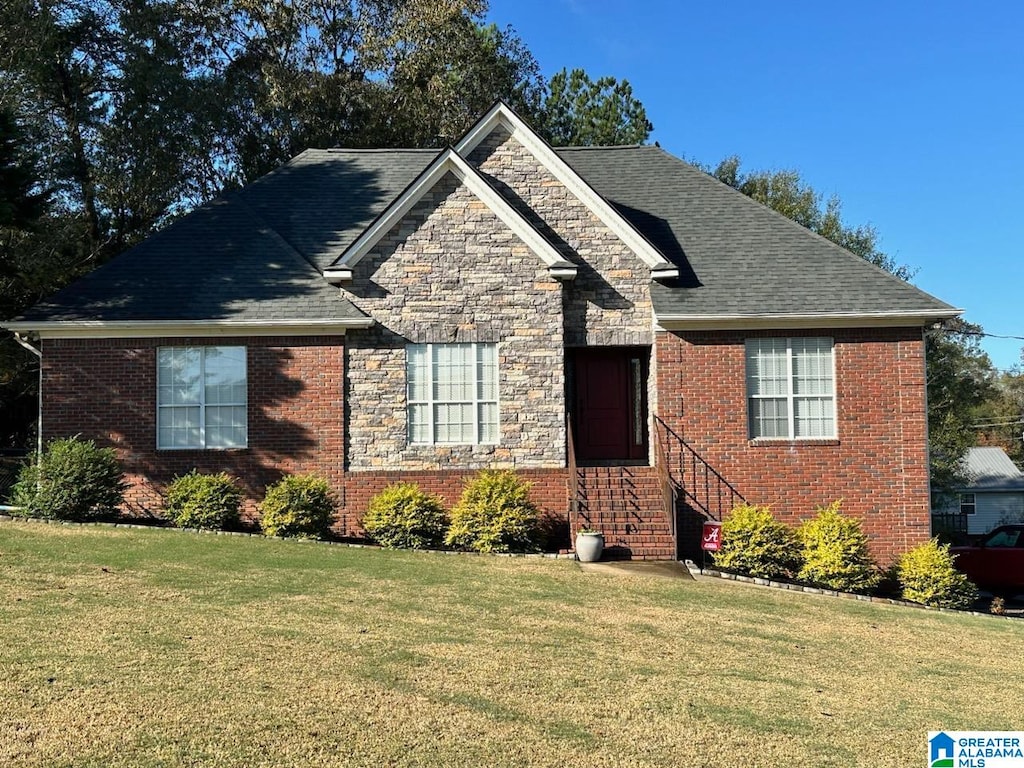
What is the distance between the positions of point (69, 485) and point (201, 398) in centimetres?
259

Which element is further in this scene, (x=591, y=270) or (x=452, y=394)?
(x=591, y=270)

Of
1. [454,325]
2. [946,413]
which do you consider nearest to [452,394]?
[454,325]

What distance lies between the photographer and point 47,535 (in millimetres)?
12984

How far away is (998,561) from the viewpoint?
717 inches

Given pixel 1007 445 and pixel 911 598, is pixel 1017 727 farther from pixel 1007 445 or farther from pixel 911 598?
pixel 1007 445

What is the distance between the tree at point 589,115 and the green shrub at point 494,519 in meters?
24.0

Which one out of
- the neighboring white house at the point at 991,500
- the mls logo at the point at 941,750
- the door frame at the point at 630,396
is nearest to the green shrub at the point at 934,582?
the door frame at the point at 630,396

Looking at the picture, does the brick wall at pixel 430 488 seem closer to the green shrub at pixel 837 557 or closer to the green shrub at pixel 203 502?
the green shrub at pixel 203 502

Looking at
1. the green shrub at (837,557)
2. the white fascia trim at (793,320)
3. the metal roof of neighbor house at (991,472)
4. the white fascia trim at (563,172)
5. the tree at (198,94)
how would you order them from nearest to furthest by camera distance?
the green shrub at (837,557)
the white fascia trim at (793,320)
the white fascia trim at (563,172)
the tree at (198,94)
the metal roof of neighbor house at (991,472)

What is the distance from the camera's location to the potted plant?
1405 cm

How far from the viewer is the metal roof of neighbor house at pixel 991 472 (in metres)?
41.3

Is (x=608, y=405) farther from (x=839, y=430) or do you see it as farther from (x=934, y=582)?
(x=934, y=582)

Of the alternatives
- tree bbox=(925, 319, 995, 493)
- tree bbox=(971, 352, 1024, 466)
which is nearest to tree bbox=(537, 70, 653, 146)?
tree bbox=(925, 319, 995, 493)

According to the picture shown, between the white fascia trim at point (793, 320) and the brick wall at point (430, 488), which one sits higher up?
the white fascia trim at point (793, 320)
